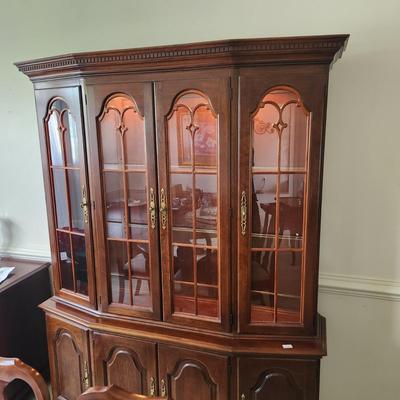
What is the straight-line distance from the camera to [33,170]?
8.02 ft

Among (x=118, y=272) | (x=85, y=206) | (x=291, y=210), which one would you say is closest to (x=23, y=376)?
(x=118, y=272)

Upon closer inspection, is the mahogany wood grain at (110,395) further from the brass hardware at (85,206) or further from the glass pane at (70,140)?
the glass pane at (70,140)

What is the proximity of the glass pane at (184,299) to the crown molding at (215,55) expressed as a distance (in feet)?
3.29

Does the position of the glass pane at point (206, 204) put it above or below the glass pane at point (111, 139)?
below

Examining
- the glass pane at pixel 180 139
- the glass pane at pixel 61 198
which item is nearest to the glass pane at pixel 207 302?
the glass pane at pixel 180 139

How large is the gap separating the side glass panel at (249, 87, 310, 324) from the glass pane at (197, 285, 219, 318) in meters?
0.17

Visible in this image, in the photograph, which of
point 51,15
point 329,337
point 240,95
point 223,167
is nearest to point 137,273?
point 223,167

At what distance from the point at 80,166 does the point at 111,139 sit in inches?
8.6

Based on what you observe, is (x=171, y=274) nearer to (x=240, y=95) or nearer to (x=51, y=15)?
(x=240, y=95)

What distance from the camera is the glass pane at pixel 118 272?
1796 mm

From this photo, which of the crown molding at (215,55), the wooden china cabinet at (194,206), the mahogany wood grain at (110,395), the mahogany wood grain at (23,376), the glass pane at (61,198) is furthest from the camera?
the glass pane at (61,198)

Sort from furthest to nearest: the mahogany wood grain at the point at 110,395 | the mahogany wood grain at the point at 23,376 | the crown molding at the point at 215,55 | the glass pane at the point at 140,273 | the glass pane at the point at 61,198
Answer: the glass pane at the point at 61,198 → the glass pane at the point at 140,273 → the crown molding at the point at 215,55 → the mahogany wood grain at the point at 23,376 → the mahogany wood grain at the point at 110,395

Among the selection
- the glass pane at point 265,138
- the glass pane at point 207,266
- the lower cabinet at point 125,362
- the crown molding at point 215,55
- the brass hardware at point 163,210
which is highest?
the crown molding at point 215,55

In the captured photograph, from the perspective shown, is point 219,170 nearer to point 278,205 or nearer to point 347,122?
point 278,205
